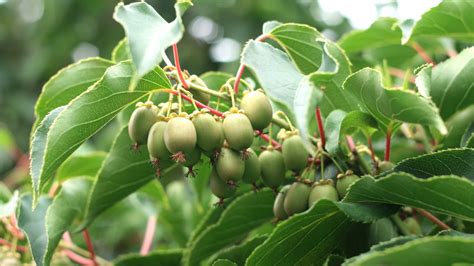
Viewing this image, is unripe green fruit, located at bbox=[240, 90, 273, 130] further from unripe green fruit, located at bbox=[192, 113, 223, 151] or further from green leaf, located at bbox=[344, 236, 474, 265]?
green leaf, located at bbox=[344, 236, 474, 265]

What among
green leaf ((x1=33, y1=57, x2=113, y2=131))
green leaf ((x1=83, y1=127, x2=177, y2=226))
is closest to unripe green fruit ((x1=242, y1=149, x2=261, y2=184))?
green leaf ((x1=83, y1=127, x2=177, y2=226))

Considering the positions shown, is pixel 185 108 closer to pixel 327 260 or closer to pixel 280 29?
pixel 280 29

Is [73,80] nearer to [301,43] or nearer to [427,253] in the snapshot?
[301,43]

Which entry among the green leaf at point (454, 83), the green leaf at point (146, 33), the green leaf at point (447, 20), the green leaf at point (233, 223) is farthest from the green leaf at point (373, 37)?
the green leaf at point (146, 33)

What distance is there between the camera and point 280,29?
1445mm

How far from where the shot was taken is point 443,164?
1267 mm

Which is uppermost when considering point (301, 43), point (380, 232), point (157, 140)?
point (301, 43)

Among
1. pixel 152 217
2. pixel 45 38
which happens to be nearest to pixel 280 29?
pixel 152 217

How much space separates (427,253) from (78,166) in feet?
4.25

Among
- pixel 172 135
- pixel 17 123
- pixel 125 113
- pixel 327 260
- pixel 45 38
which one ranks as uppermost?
pixel 172 135

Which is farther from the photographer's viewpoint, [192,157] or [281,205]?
[281,205]

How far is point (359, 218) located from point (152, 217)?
118 cm

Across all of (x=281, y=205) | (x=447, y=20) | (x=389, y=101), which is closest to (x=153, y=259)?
(x=281, y=205)

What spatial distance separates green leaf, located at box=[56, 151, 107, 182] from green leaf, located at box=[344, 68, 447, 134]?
3.03 feet
